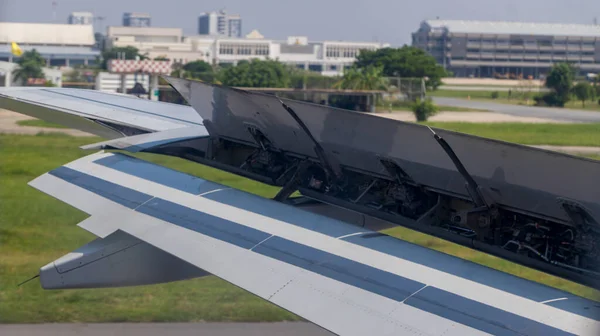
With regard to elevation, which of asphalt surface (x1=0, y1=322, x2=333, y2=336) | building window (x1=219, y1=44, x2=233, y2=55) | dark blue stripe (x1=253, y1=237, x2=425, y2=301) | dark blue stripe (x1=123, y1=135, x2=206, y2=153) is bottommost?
asphalt surface (x1=0, y1=322, x2=333, y2=336)

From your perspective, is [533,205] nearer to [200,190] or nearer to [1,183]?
[200,190]

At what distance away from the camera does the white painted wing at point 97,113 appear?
588 centimetres

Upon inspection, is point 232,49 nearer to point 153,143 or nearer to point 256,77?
point 256,77

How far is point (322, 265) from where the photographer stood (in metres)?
3.06

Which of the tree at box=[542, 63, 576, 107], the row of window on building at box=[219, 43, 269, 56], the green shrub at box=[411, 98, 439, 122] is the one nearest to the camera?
the green shrub at box=[411, 98, 439, 122]

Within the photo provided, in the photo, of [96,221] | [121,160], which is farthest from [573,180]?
[121,160]

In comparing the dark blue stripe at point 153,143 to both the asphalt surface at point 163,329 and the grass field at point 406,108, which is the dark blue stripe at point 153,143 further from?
the grass field at point 406,108

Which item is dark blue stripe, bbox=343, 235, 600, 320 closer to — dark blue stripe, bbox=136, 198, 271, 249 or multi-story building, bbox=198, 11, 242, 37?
dark blue stripe, bbox=136, 198, 271, 249

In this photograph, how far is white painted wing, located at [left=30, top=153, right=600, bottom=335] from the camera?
101 inches

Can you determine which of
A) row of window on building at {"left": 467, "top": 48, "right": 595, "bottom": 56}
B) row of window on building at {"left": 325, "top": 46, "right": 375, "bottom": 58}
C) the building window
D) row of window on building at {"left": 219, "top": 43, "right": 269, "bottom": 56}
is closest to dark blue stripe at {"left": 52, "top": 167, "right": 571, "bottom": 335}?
row of window on building at {"left": 467, "top": 48, "right": 595, "bottom": 56}

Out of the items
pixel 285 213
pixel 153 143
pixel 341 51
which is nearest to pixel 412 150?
pixel 285 213

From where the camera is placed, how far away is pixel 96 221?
12.8 feet

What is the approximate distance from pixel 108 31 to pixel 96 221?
38.3 metres

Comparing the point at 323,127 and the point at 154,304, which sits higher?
the point at 323,127
